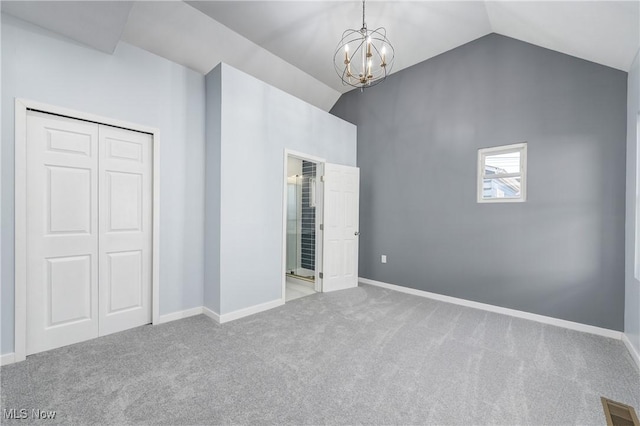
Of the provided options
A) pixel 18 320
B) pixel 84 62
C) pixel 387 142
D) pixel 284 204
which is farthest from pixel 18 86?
pixel 387 142

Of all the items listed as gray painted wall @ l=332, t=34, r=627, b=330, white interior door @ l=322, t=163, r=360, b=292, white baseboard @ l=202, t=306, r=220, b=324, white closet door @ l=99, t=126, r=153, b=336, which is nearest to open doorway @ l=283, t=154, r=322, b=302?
white interior door @ l=322, t=163, r=360, b=292

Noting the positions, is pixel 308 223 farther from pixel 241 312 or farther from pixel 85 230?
pixel 85 230

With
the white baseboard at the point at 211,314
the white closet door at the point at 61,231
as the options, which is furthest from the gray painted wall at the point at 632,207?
the white closet door at the point at 61,231

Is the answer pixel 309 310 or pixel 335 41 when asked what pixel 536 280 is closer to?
pixel 309 310

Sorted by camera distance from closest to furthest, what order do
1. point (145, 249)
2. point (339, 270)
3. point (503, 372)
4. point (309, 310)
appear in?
point (503, 372) < point (145, 249) < point (309, 310) < point (339, 270)

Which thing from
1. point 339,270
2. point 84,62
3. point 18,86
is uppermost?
point 84,62

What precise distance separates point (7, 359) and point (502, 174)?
207 inches

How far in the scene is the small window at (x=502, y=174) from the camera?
129 inches

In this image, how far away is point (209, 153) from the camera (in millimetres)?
3152

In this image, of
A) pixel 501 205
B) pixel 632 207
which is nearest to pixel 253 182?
pixel 501 205

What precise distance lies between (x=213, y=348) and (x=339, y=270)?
237cm

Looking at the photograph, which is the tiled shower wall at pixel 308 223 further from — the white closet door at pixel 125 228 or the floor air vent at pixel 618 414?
the floor air vent at pixel 618 414

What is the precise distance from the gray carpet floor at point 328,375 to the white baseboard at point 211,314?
0.07 meters

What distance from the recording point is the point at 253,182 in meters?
3.27
